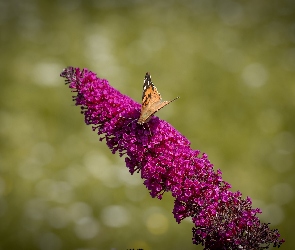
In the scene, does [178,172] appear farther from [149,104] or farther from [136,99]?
[136,99]

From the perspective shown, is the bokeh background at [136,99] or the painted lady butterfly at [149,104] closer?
the painted lady butterfly at [149,104]

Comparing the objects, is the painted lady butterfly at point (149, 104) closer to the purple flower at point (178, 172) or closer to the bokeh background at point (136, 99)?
the purple flower at point (178, 172)

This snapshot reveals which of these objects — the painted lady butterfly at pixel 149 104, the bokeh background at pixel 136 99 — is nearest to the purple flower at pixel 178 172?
the painted lady butterfly at pixel 149 104

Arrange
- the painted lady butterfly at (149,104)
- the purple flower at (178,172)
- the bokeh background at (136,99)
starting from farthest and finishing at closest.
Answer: the bokeh background at (136,99) < the painted lady butterfly at (149,104) < the purple flower at (178,172)

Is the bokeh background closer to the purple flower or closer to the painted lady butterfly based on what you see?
the purple flower

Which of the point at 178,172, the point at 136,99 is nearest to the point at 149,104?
the point at 178,172

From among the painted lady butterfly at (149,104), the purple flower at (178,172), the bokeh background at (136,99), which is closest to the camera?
the purple flower at (178,172)

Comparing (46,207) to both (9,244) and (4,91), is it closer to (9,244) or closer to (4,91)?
(9,244)
